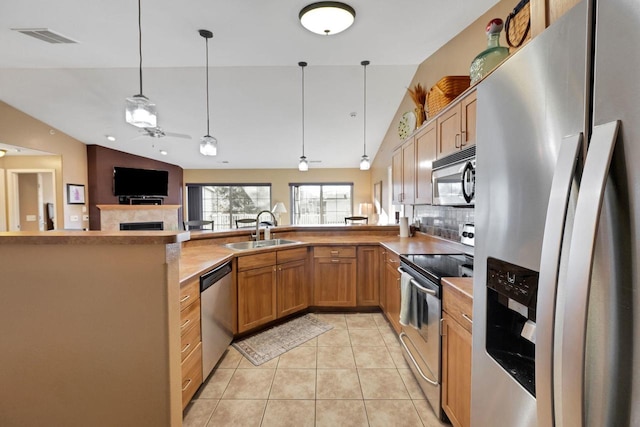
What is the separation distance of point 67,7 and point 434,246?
396 cm

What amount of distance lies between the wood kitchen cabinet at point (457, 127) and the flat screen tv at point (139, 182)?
8.17m

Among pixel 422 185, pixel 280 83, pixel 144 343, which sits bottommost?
pixel 144 343

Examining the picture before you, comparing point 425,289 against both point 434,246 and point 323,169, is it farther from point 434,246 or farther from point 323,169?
point 323,169

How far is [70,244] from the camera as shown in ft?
3.74

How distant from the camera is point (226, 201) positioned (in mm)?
9547

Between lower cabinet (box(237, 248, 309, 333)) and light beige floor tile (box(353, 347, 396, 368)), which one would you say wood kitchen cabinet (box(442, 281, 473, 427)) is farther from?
lower cabinet (box(237, 248, 309, 333))

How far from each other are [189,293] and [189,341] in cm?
31

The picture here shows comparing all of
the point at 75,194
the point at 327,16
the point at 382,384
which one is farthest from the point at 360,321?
the point at 75,194

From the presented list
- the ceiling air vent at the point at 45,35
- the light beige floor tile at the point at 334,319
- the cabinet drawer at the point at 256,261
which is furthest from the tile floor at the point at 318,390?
the ceiling air vent at the point at 45,35

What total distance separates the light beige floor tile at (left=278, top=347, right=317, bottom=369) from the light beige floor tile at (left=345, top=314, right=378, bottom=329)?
64 centimetres

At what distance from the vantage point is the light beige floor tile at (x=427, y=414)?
5.49ft

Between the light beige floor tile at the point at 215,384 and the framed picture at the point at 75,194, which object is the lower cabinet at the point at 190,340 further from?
the framed picture at the point at 75,194

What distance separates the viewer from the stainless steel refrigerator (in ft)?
1.68

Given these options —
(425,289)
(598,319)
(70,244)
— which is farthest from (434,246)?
(70,244)
